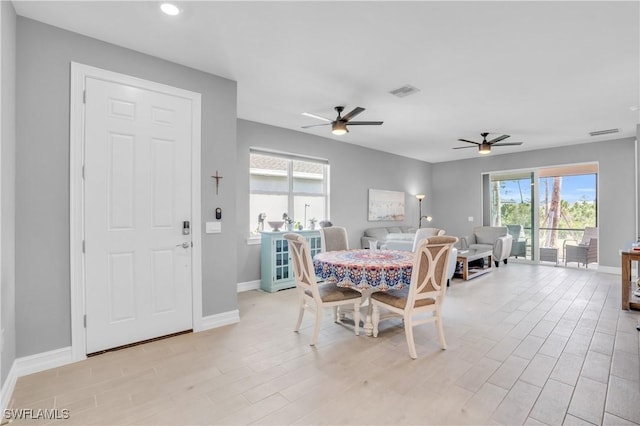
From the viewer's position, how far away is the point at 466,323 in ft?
11.0

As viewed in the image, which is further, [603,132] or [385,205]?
[385,205]

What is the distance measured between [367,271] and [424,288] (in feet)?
1.65

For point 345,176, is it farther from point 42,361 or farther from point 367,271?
point 42,361

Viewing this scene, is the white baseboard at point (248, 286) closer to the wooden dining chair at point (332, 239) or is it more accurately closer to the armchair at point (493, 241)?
the wooden dining chair at point (332, 239)

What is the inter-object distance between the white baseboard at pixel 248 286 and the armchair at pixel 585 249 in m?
6.62

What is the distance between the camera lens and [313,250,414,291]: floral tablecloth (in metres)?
2.72

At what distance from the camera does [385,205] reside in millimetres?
7281

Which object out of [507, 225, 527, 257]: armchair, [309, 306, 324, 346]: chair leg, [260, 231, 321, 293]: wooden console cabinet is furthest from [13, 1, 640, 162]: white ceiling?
[507, 225, 527, 257]: armchair

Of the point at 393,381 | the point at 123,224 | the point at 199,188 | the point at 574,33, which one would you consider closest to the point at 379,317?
the point at 393,381

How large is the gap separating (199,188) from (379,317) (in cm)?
225

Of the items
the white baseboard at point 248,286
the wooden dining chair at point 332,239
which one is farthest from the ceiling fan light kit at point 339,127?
the white baseboard at point 248,286

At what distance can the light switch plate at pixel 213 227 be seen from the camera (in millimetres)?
3190

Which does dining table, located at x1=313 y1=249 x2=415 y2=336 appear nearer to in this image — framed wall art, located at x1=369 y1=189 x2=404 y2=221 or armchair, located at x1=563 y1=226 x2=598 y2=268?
framed wall art, located at x1=369 y1=189 x2=404 y2=221

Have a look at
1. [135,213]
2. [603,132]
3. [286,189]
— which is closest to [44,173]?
[135,213]
